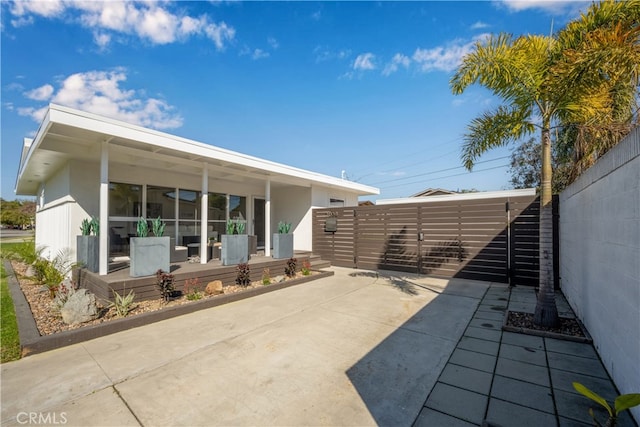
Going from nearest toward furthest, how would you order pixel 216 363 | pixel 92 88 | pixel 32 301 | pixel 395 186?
1. pixel 216 363
2. pixel 32 301
3. pixel 92 88
4. pixel 395 186

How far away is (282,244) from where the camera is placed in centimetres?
842

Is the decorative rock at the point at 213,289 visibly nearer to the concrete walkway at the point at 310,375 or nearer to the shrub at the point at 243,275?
the shrub at the point at 243,275

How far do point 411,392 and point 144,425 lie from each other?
7.61ft

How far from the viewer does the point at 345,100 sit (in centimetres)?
1435

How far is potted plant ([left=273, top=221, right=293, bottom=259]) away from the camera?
27.3 feet

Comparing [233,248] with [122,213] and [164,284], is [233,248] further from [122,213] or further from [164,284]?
[122,213]

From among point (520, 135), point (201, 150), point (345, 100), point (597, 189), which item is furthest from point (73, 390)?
point (345, 100)

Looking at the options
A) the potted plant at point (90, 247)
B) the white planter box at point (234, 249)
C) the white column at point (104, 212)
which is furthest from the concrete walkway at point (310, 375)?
the potted plant at point (90, 247)

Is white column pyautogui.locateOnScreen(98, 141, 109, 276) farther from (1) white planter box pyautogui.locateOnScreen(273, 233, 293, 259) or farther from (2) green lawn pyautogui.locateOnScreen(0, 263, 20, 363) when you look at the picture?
(1) white planter box pyautogui.locateOnScreen(273, 233, 293, 259)

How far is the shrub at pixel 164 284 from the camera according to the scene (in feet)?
17.3

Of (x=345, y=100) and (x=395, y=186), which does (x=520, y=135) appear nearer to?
(x=345, y=100)

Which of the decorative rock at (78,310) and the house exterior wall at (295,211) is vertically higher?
the house exterior wall at (295,211)

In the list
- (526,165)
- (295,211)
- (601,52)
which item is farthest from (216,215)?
(526,165)

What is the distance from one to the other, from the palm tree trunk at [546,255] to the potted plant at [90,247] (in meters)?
8.24
